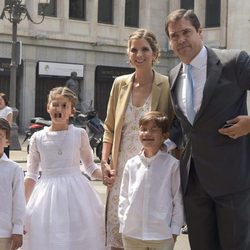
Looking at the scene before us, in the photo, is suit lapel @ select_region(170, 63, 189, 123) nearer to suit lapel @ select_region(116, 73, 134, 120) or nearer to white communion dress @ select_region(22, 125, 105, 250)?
suit lapel @ select_region(116, 73, 134, 120)

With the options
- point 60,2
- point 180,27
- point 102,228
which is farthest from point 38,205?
point 60,2

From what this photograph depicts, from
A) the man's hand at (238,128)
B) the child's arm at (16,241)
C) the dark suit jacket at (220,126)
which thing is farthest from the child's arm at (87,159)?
the man's hand at (238,128)

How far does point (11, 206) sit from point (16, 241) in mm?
236

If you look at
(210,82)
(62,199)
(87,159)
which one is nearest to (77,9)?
(87,159)

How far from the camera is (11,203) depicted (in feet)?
13.3

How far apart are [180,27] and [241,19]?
1095 inches

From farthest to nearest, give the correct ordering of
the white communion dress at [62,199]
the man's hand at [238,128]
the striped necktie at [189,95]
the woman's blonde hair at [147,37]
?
the white communion dress at [62,199] → the woman's blonde hair at [147,37] → the striped necktie at [189,95] → the man's hand at [238,128]

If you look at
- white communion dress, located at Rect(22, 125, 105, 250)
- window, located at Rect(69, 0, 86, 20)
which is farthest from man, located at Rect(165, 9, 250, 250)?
window, located at Rect(69, 0, 86, 20)

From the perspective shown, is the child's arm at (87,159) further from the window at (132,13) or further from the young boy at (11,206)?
the window at (132,13)

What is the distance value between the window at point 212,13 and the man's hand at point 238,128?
2905 centimetres

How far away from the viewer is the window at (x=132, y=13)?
104 ft

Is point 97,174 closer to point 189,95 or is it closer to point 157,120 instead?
point 157,120

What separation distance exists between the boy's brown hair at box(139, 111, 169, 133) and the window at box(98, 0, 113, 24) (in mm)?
27361

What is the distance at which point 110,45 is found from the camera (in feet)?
100
